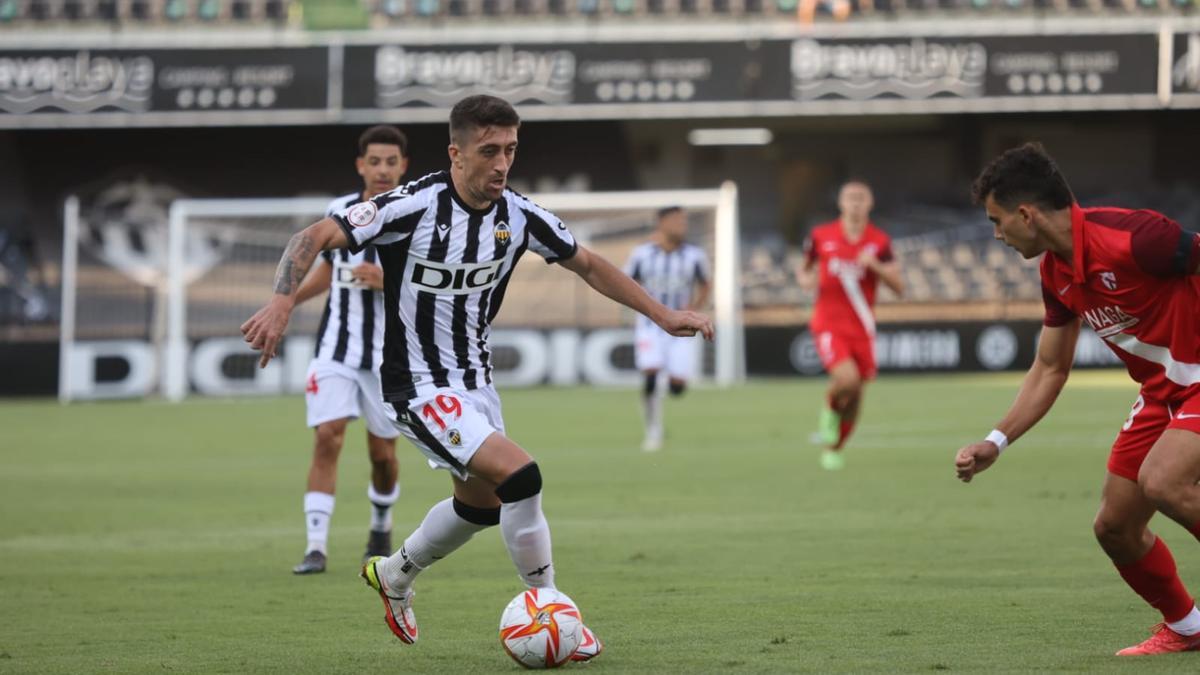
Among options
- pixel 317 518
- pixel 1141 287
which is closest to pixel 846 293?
pixel 317 518

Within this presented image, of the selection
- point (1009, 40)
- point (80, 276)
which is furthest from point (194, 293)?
point (1009, 40)

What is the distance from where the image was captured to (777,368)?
27.3 meters

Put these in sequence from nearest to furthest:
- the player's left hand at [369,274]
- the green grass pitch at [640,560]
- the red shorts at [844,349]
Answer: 1. the green grass pitch at [640,560]
2. the player's left hand at [369,274]
3. the red shorts at [844,349]

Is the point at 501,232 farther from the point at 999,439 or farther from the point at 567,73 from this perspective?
the point at 567,73

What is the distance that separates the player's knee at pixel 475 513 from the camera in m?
6.10

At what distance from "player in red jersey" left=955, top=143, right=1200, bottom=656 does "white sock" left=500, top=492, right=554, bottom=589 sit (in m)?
1.47

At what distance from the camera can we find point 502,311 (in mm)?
26203

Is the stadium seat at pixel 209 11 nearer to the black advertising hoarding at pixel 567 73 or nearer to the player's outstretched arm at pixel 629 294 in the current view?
the black advertising hoarding at pixel 567 73

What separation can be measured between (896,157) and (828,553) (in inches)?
982

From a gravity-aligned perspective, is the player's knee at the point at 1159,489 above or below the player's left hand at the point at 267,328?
below

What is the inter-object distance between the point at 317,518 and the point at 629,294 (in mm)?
3005

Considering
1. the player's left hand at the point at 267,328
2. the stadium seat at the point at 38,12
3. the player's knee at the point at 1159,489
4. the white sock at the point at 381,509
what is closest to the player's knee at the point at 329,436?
the white sock at the point at 381,509

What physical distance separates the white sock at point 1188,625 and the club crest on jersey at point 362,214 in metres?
3.08

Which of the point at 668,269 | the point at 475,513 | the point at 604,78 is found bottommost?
the point at 475,513
